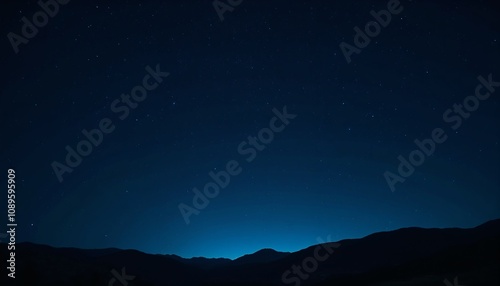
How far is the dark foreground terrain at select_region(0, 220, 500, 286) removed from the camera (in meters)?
35.1

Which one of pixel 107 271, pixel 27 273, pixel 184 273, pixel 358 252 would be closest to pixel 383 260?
pixel 358 252

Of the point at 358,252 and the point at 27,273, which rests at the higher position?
the point at 27,273

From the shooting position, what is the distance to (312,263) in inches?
3656

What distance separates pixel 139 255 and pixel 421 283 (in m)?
84.3

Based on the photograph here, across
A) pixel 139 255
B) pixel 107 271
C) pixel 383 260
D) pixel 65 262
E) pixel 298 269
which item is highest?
pixel 139 255

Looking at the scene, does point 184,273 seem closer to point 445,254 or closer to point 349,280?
point 349,280

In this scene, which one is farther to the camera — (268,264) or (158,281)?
(268,264)

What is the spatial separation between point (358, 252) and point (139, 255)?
64090mm

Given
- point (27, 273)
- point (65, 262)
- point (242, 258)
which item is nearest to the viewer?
point (27, 273)

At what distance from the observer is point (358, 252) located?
88.9 meters

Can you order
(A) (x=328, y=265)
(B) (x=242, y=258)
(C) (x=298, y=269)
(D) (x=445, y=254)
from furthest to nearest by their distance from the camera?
(B) (x=242, y=258)
(C) (x=298, y=269)
(A) (x=328, y=265)
(D) (x=445, y=254)

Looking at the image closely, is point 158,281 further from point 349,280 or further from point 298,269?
point 349,280

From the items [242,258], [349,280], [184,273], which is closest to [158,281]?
[184,273]

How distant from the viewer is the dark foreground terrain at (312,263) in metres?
35.1
